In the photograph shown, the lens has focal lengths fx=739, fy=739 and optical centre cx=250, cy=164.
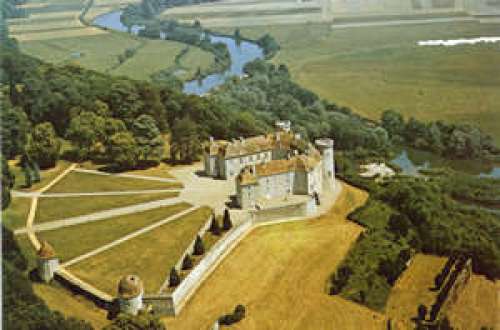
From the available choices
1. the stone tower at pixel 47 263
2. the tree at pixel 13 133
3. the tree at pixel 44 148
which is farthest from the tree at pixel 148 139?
the stone tower at pixel 47 263

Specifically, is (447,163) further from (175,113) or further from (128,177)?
(128,177)

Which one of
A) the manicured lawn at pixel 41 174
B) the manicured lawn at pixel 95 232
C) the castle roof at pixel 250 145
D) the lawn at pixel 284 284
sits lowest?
the lawn at pixel 284 284

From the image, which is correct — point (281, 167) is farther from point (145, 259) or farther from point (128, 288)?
point (128, 288)

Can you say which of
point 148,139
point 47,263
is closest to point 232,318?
point 47,263

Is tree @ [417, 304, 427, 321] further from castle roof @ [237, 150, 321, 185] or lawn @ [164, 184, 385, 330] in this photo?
castle roof @ [237, 150, 321, 185]

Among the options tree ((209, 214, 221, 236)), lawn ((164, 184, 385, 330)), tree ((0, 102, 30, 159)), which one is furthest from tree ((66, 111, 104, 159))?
lawn ((164, 184, 385, 330))

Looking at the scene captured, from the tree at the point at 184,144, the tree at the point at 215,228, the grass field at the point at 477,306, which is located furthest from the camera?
the tree at the point at 184,144

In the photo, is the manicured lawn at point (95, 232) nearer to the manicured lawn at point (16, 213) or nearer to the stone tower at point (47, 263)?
the stone tower at point (47, 263)
